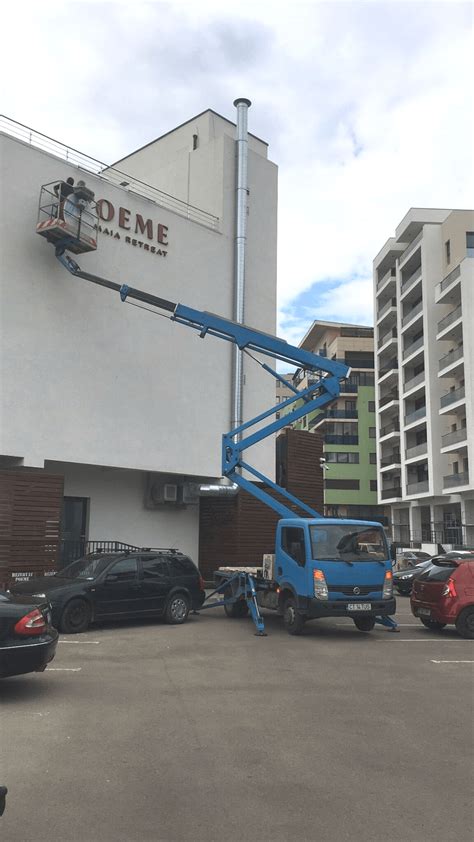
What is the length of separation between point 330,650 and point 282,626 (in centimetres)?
295

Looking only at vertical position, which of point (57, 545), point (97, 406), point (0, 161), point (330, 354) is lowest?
point (57, 545)

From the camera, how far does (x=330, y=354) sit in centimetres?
7462

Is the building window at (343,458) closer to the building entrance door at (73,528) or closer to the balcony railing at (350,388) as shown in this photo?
the balcony railing at (350,388)

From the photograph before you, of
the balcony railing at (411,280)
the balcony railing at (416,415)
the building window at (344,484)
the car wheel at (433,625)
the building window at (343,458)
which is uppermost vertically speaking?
the balcony railing at (411,280)

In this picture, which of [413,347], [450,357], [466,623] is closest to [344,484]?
[413,347]

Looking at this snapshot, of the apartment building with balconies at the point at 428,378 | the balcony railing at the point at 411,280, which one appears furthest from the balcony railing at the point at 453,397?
the balcony railing at the point at 411,280

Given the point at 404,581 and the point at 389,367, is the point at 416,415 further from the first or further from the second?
the point at 404,581

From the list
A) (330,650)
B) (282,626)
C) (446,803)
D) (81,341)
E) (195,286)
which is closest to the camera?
(446,803)

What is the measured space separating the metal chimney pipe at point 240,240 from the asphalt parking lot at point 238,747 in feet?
45.3

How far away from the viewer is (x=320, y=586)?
12.0 meters

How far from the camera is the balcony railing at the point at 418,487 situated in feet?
164

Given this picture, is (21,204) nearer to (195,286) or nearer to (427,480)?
(195,286)

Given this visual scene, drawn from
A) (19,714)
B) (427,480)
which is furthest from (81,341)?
(427,480)

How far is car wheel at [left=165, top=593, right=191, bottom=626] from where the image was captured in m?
13.6
